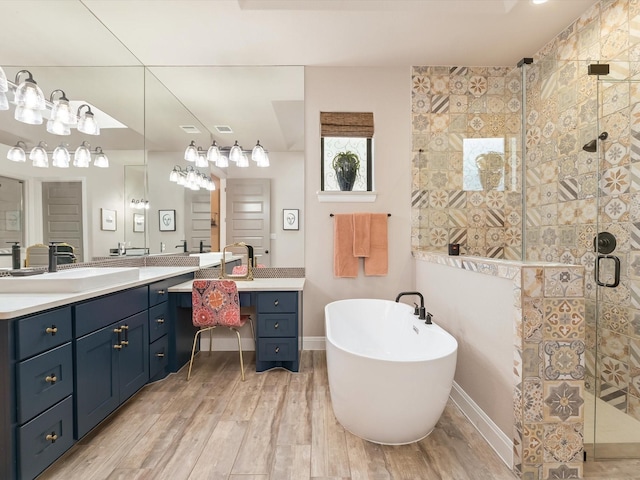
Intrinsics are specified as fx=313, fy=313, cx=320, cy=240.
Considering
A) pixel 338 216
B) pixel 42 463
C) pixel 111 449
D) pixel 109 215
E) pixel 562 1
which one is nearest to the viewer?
pixel 42 463

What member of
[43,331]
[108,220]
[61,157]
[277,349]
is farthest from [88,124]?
[277,349]

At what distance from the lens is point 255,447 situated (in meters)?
1.63

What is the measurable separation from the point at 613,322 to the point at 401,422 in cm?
152

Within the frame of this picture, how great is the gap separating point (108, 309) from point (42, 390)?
19.4 inches

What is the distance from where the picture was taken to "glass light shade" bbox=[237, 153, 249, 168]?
291cm

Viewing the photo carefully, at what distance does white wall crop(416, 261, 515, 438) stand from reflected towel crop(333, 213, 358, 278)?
79 cm

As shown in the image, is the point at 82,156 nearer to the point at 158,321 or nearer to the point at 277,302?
the point at 158,321

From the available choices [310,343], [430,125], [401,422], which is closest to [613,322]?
[401,422]

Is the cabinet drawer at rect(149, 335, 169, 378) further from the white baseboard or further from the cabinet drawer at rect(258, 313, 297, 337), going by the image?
the white baseboard

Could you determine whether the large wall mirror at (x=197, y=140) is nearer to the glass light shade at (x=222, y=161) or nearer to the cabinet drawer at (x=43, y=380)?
the glass light shade at (x=222, y=161)

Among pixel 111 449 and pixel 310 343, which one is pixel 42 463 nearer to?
pixel 111 449

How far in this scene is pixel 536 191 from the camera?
199 cm

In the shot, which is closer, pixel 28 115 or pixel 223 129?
pixel 28 115

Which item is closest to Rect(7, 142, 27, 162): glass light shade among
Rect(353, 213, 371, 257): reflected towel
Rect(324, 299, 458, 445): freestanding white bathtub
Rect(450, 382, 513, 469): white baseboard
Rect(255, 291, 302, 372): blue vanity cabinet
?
Rect(255, 291, 302, 372): blue vanity cabinet
